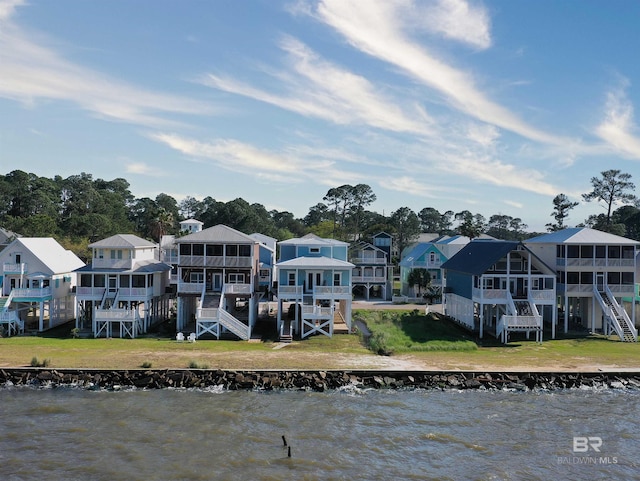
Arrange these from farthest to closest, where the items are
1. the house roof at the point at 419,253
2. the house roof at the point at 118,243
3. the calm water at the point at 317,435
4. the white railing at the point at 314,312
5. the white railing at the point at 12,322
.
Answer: the house roof at the point at 419,253 → the house roof at the point at 118,243 → the white railing at the point at 12,322 → the white railing at the point at 314,312 → the calm water at the point at 317,435

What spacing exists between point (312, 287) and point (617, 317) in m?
24.3

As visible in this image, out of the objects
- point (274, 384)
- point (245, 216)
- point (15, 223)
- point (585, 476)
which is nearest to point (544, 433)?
point (585, 476)

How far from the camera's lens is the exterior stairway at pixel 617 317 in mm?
41281

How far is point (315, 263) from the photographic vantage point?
44.1m

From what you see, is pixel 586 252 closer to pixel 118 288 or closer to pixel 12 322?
pixel 118 288

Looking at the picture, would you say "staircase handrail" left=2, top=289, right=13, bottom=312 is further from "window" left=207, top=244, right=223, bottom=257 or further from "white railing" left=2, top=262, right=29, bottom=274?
"window" left=207, top=244, right=223, bottom=257

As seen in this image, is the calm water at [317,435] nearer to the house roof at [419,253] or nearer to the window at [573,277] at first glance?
the window at [573,277]

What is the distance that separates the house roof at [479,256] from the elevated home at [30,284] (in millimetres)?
34363

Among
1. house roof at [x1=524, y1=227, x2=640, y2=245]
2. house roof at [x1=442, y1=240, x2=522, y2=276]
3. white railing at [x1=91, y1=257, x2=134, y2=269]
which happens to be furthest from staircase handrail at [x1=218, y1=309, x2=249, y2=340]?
house roof at [x1=524, y1=227, x2=640, y2=245]

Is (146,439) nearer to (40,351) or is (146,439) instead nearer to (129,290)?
(40,351)

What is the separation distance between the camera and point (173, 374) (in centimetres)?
3070

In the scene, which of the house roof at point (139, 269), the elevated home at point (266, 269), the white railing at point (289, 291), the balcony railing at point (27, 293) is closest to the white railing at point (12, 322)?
the balcony railing at point (27, 293)

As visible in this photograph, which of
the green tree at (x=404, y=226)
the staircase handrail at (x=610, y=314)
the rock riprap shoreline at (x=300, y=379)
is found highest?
the green tree at (x=404, y=226)

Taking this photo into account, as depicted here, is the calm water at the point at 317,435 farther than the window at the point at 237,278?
No
